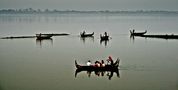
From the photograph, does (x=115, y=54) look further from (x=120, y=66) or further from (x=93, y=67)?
(x=93, y=67)

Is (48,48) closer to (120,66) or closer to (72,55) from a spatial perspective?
(72,55)

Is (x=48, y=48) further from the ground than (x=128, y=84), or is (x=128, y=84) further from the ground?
(x=48, y=48)

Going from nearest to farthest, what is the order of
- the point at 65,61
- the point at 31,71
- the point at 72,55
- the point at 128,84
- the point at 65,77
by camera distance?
the point at 128,84 → the point at 65,77 → the point at 31,71 → the point at 65,61 → the point at 72,55

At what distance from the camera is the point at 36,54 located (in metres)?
34.8

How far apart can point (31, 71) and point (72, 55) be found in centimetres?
850

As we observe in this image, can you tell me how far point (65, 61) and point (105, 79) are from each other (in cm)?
746

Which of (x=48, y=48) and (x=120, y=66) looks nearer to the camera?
(x=120, y=66)

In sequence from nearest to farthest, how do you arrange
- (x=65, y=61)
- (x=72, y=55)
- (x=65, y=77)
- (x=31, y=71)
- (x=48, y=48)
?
(x=65, y=77) → (x=31, y=71) → (x=65, y=61) → (x=72, y=55) → (x=48, y=48)

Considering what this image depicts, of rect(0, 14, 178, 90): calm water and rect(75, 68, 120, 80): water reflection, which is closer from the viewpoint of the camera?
rect(0, 14, 178, 90): calm water

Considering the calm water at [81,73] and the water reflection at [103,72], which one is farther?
the water reflection at [103,72]

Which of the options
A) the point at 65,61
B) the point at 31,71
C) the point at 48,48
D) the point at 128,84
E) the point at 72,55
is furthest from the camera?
the point at 48,48

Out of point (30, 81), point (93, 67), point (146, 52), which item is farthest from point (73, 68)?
point (146, 52)

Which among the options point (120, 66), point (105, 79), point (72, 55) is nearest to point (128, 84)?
point (105, 79)

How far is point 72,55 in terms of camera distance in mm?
33688
